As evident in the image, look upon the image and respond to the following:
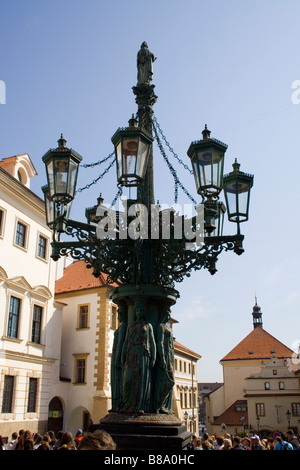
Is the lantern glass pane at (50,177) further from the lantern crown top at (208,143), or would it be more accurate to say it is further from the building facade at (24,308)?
the building facade at (24,308)

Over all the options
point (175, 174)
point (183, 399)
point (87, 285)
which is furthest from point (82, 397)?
point (183, 399)

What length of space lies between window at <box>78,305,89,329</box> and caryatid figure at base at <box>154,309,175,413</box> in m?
22.5

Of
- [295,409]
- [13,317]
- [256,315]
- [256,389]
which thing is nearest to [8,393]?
[13,317]

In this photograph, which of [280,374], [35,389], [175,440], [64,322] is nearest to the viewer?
[175,440]

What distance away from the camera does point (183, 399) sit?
4725cm

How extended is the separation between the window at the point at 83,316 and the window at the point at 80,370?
81.3 inches

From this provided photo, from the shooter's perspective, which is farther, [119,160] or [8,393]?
[8,393]

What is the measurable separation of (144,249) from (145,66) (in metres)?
2.75

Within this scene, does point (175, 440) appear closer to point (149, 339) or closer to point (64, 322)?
point (149, 339)

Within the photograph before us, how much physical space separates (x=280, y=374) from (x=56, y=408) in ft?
113

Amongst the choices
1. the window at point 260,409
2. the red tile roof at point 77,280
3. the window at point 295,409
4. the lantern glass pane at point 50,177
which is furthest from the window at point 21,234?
the window at point 295,409

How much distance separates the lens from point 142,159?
5176 mm

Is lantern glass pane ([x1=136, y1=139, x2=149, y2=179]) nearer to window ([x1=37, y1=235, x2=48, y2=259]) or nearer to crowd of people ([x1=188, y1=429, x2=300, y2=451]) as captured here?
crowd of people ([x1=188, y1=429, x2=300, y2=451])

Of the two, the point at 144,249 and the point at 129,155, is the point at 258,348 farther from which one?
the point at 129,155
